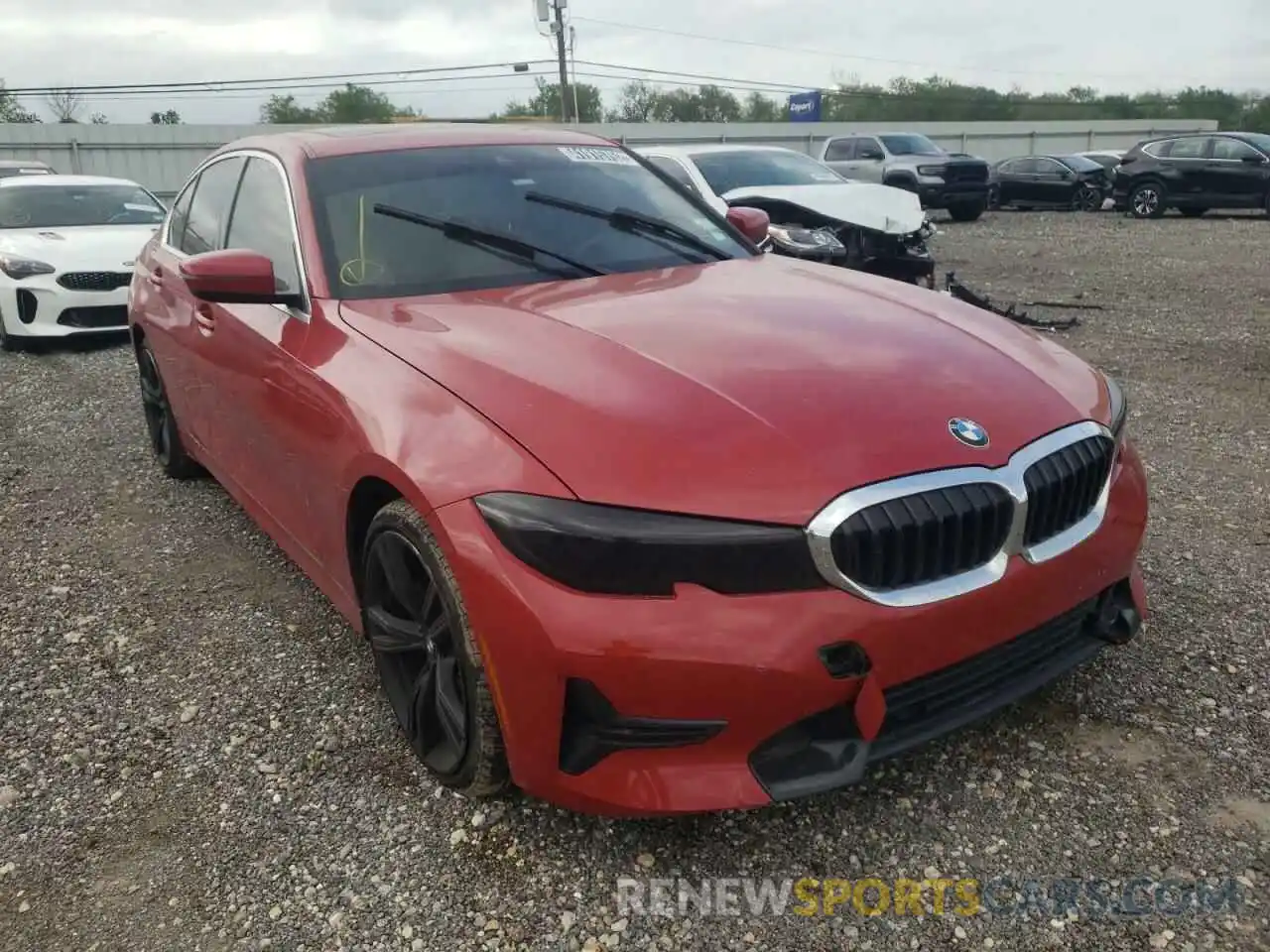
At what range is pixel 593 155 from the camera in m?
3.82

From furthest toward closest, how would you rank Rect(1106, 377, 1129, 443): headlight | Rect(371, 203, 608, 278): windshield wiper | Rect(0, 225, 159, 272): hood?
Rect(0, 225, 159, 272): hood
Rect(371, 203, 608, 278): windshield wiper
Rect(1106, 377, 1129, 443): headlight

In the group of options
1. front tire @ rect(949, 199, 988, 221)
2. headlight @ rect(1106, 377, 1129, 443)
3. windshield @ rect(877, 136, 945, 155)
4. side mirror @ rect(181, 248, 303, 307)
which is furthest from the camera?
windshield @ rect(877, 136, 945, 155)

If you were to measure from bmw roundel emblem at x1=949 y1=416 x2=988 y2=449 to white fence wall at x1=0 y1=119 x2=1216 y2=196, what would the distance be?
15621 millimetres

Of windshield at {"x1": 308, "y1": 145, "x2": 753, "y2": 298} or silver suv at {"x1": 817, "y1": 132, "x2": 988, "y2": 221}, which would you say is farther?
silver suv at {"x1": 817, "y1": 132, "x2": 988, "y2": 221}

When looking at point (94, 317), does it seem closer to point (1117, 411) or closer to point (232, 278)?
point (232, 278)

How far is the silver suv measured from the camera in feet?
62.7

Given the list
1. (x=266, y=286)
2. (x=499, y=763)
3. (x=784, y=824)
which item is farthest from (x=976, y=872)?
(x=266, y=286)

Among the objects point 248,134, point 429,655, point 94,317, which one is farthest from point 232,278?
point 248,134

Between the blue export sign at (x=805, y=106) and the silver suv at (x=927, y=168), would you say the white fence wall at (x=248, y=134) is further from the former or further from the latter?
the blue export sign at (x=805, y=106)

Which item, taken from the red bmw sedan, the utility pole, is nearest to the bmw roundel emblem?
the red bmw sedan

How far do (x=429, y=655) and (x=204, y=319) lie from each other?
1943 mm

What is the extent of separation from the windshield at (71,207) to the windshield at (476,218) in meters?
7.08

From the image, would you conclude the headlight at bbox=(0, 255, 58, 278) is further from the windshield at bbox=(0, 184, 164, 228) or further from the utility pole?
the utility pole

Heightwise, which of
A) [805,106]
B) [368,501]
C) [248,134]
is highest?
[805,106]
